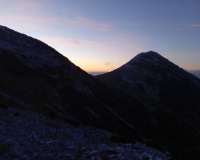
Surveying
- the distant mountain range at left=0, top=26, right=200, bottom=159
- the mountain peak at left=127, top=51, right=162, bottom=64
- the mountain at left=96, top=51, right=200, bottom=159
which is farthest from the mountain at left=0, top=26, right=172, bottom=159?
the mountain peak at left=127, top=51, right=162, bottom=64

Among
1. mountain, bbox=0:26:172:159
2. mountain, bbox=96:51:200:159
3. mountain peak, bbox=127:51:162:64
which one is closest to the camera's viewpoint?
mountain, bbox=0:26:172:159

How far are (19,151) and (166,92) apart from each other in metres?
87.5

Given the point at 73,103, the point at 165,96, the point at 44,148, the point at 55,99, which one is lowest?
the point at 44,148

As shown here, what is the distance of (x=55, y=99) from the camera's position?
40.0m

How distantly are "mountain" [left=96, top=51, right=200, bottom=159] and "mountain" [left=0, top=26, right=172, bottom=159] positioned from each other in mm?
5767

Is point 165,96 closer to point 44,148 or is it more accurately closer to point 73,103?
point 73,103

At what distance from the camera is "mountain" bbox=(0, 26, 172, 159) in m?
30.0

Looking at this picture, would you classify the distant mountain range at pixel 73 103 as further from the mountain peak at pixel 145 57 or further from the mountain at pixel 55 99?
the mountain peak at pixel 145 57

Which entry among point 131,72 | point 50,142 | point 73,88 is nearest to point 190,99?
point 131,72

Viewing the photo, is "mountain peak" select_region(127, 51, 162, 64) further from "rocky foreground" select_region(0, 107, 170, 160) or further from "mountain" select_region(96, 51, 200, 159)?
"rocky foreground" select_region(0, 107, 170, 160)

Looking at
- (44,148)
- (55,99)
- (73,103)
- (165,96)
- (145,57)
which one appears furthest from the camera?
(145,57)

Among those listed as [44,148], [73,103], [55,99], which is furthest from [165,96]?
[44,148]

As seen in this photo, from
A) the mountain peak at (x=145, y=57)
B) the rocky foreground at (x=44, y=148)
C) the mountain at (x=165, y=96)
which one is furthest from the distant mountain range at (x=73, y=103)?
the mountain peak at (x=145, y=57)

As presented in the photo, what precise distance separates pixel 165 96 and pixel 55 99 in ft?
211
